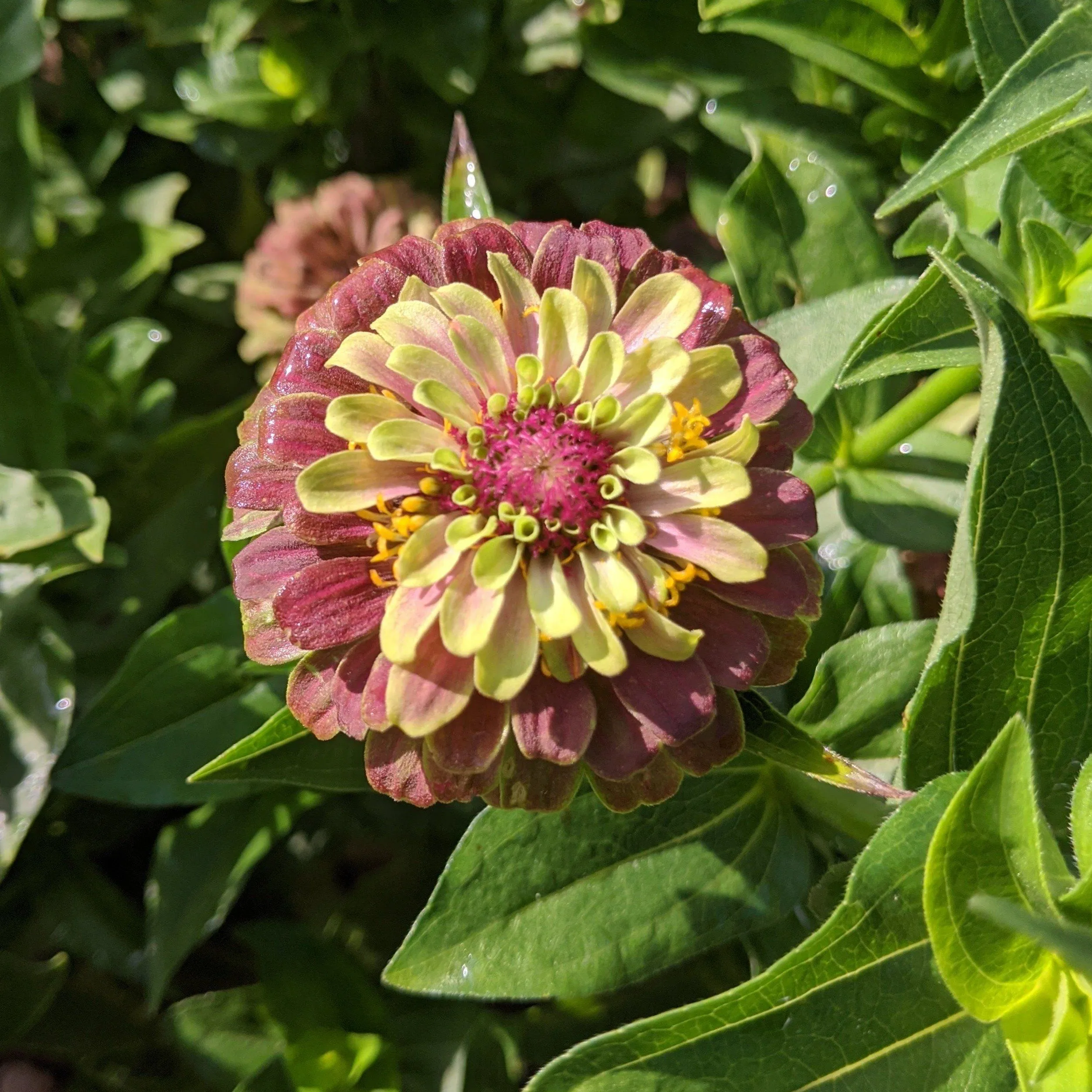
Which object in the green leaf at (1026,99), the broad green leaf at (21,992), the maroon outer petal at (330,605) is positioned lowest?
the broad green leaf at (21,992)

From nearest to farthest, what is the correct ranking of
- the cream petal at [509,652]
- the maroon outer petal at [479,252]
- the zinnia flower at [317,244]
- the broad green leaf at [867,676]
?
the cream petal at [509,652]
the maroon outer petal at [479,252]
the broad green leaf at [867,676]
the zinnia flower at [317,244]

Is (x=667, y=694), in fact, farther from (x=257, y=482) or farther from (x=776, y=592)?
(x=257, y=482)

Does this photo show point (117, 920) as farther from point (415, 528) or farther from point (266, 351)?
point (415, 528)

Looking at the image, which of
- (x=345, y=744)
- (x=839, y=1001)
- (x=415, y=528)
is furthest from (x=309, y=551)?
(x=839, y=1001)

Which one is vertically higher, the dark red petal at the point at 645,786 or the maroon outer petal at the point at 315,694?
the maroon outer petal at the point at 315,694

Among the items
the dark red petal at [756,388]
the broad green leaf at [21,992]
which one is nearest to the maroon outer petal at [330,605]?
the dark red petal at [756,388]

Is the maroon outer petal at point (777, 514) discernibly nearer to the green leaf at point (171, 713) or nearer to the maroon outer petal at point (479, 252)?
the maroon outer petal at point (479, 252)
